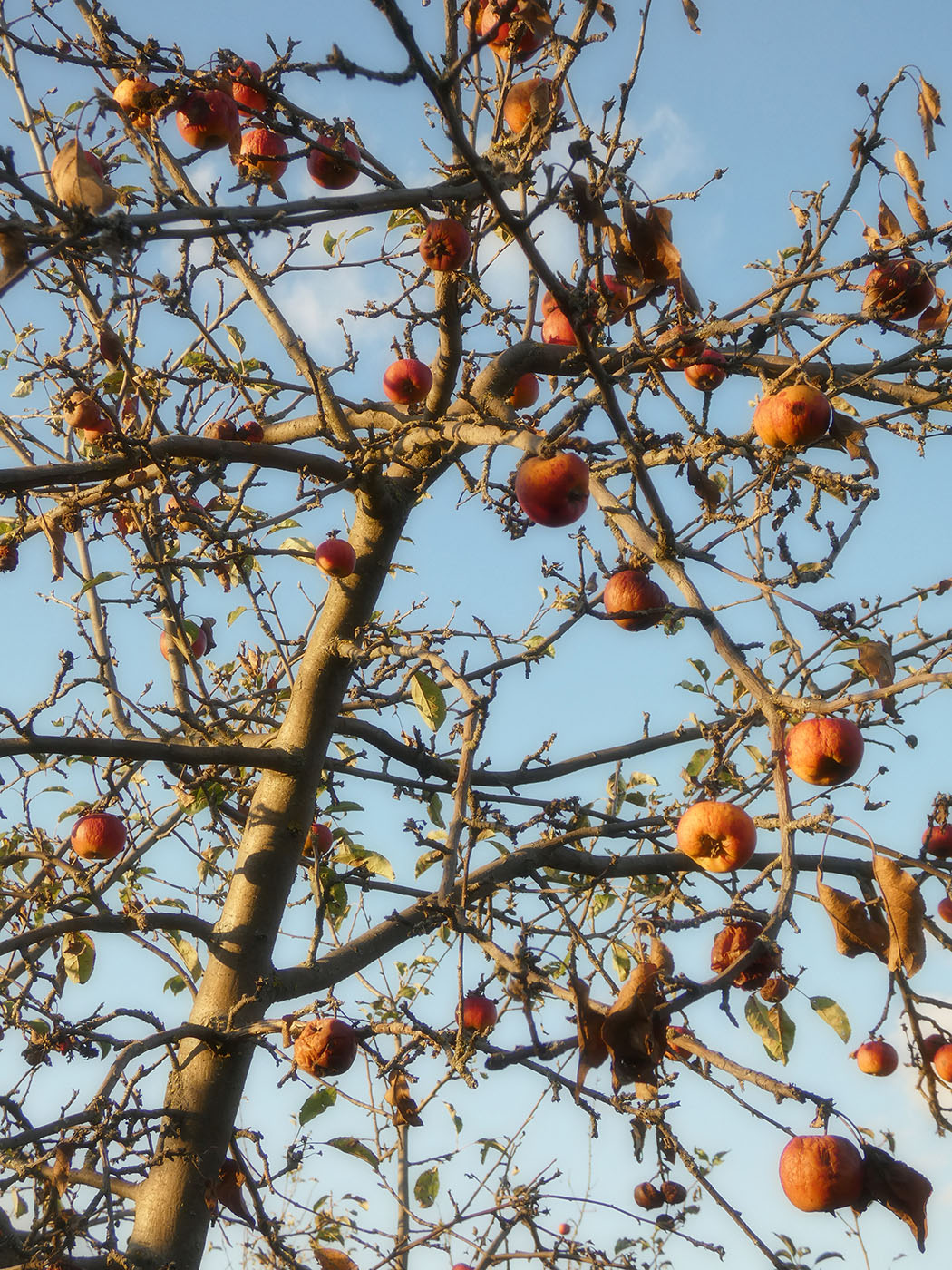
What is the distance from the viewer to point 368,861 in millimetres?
3750

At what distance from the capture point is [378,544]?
3.72 meters

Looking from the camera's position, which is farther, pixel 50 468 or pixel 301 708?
pixel 301 708

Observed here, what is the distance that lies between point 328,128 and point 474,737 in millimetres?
1494

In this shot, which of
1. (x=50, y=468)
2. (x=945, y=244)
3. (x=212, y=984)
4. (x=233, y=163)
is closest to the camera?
(x=50, y=468)

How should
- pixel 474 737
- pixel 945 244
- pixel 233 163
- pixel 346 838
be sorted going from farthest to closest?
pixel 346 838 < pixel 233 163 < pixel 945 244 < pixel 474 737

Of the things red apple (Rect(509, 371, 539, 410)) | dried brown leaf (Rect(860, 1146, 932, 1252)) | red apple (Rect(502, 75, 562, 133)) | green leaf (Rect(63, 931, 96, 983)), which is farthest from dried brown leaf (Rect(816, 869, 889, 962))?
green leaf (Rect(63, 931, 96, 983))

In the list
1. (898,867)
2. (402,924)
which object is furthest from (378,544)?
(898,867)

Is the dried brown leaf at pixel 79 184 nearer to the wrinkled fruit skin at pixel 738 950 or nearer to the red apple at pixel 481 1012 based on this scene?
the wrinkled fruit skin at pixel 738 950

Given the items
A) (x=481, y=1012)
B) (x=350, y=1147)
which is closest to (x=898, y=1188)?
(x=481, y=1012)

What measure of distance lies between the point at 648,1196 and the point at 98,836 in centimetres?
291

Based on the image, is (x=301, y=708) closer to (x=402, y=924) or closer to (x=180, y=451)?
(x=402, y=924)

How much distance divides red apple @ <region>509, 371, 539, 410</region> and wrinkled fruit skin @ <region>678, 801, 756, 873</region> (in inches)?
79.7

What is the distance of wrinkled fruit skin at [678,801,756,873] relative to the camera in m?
2.54

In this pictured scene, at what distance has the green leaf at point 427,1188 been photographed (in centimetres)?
471
